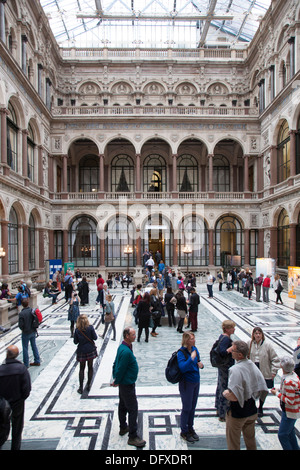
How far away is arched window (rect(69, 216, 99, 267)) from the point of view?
26.3 m

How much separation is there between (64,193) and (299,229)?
18.1 metres

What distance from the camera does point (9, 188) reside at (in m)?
16.8

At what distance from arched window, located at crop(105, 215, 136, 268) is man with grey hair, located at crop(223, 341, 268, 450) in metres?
22.4

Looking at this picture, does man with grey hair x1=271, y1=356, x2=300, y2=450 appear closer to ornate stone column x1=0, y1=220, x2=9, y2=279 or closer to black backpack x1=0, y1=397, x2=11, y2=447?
black backpack x1=0, y1=397, x2=11, y2=447

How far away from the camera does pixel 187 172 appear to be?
30219mm

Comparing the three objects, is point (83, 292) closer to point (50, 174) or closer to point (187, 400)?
point (187, 400)

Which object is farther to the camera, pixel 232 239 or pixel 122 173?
pixel 122 173

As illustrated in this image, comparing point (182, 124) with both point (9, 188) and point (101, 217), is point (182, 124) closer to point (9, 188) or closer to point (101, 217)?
point (101, 217)

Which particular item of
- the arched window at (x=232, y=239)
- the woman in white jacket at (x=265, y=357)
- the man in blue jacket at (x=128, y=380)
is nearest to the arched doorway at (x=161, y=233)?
the arched window at (x=232, y=239)

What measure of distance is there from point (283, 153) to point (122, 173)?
1482 centimetres

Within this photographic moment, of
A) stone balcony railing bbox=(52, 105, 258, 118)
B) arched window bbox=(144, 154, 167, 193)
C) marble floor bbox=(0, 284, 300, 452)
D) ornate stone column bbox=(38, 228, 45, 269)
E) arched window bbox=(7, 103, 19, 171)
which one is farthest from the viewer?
arched window bbox=(144, 154, 167, 193)

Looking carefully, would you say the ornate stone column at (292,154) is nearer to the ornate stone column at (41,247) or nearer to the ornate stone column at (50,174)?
the ornate stone column at (41,247)

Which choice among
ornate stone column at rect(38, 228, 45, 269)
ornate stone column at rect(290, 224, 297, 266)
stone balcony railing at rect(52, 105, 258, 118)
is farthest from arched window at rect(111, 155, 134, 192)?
ornate stone column at rect(290, 224, 297, 266)

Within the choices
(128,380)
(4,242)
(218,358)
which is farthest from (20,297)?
(218,358)
